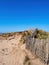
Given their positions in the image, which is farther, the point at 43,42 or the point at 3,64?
the point at 3,64

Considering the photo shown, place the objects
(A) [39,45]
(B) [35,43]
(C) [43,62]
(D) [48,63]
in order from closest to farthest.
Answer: (D) [48,63]
(C) [43,62]
(A) [39,45]
(B) [35,43]

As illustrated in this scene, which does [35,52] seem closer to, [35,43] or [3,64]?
[35,43]

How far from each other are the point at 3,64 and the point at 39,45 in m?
2.56

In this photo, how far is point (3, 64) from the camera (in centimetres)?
1061

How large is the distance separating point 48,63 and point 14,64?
2.48m

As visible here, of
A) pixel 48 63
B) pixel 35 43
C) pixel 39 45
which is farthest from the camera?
pixel 35 43

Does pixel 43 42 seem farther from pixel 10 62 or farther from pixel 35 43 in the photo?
pixel 10 62

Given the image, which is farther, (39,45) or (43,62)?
(39,45)

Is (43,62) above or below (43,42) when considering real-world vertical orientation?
below

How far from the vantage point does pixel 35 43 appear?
11.4 meters

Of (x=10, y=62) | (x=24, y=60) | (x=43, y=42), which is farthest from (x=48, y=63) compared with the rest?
(x=10, y=62)

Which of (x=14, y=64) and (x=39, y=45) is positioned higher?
(x=39, y=45)

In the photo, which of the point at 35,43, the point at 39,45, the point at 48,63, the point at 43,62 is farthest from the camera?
the point at 35,43

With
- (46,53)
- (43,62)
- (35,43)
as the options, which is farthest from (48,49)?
(35,43)
